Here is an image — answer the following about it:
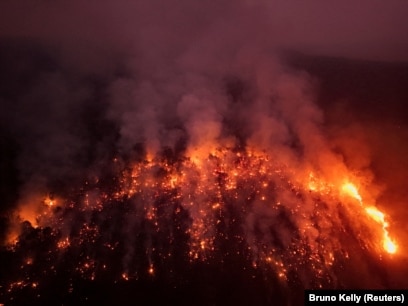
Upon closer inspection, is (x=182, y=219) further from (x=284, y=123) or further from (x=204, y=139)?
(x=284, y=123)

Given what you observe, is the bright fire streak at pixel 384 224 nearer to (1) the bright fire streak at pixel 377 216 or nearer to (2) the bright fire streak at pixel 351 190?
(1) the bright fire streak at pixel 377 216

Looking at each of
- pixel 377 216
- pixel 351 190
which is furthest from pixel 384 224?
pixel 351 190

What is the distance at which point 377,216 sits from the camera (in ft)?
95.6

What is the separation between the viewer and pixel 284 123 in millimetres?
38406

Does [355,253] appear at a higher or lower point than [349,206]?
lower

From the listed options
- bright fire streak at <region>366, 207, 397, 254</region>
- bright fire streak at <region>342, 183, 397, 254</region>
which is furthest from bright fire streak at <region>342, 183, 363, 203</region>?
bright fire streak at <region>366, 207, 397, 254</region>

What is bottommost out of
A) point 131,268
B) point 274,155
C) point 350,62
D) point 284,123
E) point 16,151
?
point 131,268

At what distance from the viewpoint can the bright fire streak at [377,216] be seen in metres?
26.4

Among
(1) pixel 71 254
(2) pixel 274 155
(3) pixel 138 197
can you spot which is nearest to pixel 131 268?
(1) pixel 71 254

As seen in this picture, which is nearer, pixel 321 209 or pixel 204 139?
pixel 321 209

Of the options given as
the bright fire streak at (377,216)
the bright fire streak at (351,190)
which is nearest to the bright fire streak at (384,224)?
the bright fire streak at (377,216)

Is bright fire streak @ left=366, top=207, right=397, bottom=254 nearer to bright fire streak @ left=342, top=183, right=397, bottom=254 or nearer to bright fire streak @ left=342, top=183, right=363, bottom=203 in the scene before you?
bright fire streak @ left=342, top=183, right=397, bottom=254

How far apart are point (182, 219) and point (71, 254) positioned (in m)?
9.69

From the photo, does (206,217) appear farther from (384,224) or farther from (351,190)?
(384,224)
